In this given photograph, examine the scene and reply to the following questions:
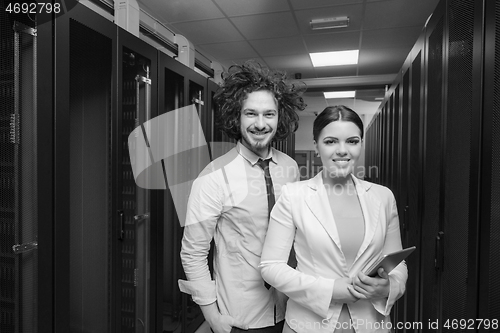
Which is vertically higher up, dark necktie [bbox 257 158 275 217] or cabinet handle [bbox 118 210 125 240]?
dark necktie [bbox 257 158 275 217]

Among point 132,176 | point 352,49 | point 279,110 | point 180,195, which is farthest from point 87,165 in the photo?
point 352,49

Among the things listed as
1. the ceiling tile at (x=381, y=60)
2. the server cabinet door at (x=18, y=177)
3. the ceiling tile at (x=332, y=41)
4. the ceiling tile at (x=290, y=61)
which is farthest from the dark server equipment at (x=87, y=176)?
the ceiling tile at (x=381, y=60)

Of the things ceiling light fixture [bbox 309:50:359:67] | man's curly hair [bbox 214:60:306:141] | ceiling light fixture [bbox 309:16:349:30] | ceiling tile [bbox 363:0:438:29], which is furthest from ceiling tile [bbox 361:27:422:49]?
man's curly hair [bbox 214:60:306:141]

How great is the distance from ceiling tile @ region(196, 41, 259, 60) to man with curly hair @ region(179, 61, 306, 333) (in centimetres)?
269

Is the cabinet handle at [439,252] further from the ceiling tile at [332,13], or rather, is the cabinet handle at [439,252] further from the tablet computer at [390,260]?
the ceiling tile at [332,13]

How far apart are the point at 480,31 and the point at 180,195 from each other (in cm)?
187

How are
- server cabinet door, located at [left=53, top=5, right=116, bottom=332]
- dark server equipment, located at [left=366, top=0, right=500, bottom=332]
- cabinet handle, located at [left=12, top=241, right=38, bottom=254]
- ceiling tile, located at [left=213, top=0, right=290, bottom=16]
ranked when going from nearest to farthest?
dark server equipment, located at [left=366, top=0, right=500, bottom=332] → cabinet handle, located at [left=12, top=241, right=38, bottom=254] → server cabinet door, located at [left=53, top=5, right=116, bottom=332] → ceiling tile, located at [left=213, top=0, right=290, bottom=16]

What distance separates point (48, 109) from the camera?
3.49 ft

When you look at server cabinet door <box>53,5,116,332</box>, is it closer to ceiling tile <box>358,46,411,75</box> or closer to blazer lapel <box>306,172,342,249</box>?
blazer lapel <box>306,172,342,249</box>

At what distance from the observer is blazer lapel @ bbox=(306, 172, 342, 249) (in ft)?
3.21

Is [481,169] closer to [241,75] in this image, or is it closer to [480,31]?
[480,31]

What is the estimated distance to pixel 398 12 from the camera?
295cm

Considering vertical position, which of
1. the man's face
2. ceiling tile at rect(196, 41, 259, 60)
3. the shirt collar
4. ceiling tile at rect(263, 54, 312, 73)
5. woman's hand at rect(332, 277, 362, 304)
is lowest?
woman's hand at rect(332, 277, 362, 304)

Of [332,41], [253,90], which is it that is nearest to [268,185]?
[253,90]
